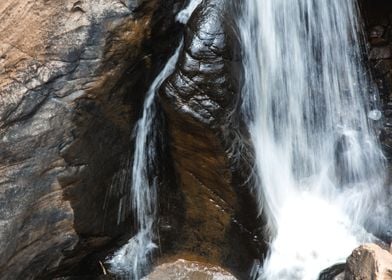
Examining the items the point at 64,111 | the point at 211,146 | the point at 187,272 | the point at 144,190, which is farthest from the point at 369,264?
the point at 64,111

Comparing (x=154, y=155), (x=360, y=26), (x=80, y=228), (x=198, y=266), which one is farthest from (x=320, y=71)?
(x=80, y=228)

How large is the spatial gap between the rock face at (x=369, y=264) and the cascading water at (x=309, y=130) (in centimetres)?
64

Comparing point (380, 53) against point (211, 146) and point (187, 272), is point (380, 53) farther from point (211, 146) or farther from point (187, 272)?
point (187, 272)

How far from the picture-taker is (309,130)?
15.7 feet

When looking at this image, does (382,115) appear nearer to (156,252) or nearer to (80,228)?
(156,252)

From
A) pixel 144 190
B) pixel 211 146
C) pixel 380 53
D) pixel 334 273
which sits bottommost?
pixel 334 273

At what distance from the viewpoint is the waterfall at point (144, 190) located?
408 centimetres

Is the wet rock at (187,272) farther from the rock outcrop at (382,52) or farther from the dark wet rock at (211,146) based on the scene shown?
the rock outcrop at (382,52)

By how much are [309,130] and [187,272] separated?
189 cm

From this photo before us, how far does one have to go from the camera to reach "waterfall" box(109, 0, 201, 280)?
4.08 m

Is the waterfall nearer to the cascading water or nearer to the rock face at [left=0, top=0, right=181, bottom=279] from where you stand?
the rock face at [left=0, top=0, right=181, bottom=279]

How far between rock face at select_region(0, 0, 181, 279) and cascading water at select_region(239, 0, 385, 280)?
96 centimetres

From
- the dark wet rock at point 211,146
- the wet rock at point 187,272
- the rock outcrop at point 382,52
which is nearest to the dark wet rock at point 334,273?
the dark wet rock at point 211,146

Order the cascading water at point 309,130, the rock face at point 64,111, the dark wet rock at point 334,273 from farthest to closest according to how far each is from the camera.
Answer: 1. the cascading water at point 309,130
2. the dark wet rock at point 334,273
3. the rock face at point 64,111
